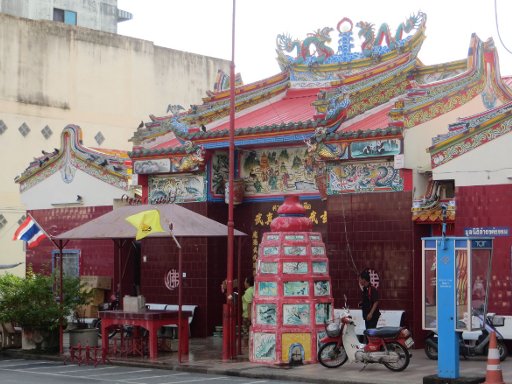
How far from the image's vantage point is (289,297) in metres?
20.5

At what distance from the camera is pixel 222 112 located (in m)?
27.1

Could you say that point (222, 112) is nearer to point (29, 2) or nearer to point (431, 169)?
point (431, 169)

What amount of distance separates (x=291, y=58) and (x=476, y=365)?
35.6 feet

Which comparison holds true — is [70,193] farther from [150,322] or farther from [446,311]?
[446,311]

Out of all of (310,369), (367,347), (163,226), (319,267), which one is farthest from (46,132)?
(367,347)

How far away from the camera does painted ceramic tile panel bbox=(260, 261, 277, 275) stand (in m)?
20.6

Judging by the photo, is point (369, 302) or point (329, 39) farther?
point (329, 39)

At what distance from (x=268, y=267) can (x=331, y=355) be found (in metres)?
2.23

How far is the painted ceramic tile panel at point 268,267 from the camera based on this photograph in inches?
812

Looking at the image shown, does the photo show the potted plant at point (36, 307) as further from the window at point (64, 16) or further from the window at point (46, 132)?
the window at point (64, 16)

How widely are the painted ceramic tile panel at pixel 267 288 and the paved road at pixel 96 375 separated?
194 cm

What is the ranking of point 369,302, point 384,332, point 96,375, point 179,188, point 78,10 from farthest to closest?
point 78,10 → point 179,188 → point 369,302 → point 96,375 → point 384,332

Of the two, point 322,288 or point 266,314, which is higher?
point 322,288

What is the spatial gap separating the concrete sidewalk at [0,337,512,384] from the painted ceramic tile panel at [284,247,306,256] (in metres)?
2.18
